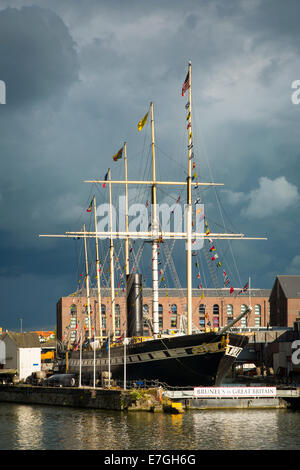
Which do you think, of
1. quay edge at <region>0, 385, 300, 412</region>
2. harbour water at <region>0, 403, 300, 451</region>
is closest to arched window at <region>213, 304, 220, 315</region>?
quay edge at <region>0, 385, 300, 412</region>

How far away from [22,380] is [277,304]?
62329 mm

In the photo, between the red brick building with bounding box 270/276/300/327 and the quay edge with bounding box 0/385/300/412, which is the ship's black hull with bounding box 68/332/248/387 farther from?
the red brick building with bounding box 270/276/300/327

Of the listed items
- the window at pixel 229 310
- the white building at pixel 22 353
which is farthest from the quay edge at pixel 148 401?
the window at pixel 229 310

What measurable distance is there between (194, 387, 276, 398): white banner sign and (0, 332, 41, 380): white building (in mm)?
27896

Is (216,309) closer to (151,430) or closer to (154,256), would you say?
(154,256)

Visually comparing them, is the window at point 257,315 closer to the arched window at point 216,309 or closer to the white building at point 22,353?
the arched window at point 216,309

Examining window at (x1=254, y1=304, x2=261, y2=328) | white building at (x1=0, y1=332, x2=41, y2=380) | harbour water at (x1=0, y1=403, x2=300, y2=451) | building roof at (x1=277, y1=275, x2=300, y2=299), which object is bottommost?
harbour water at (x1=0, y1=403, x2=300, y2=451)

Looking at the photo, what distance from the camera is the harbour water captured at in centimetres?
3569

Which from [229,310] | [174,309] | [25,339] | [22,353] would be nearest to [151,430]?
[22,353]

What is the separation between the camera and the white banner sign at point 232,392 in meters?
50.7

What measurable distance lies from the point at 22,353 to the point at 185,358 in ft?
82.7

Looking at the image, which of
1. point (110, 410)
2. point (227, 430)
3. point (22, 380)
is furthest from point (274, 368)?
point (227, 430)

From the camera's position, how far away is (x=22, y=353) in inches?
2847
